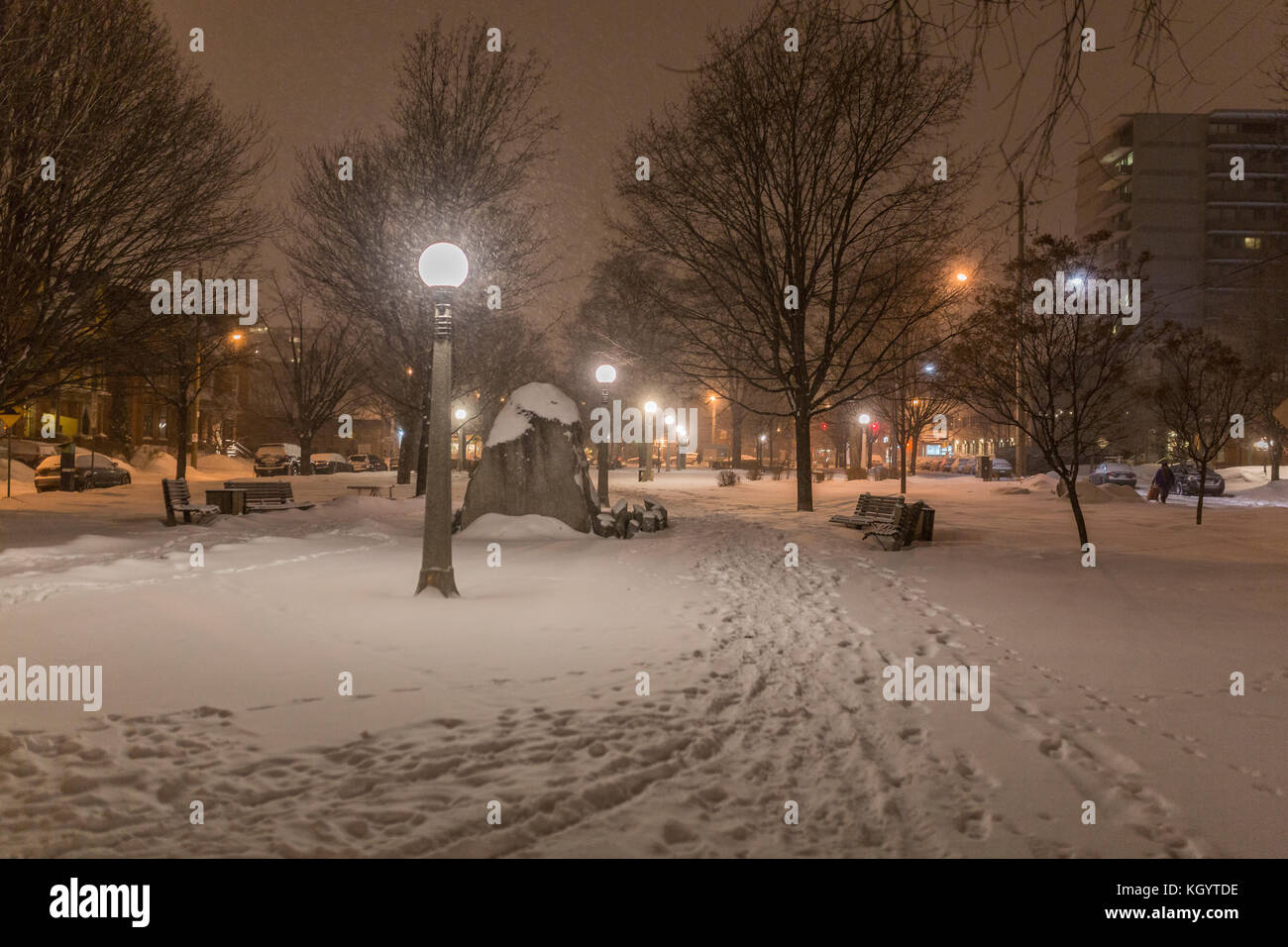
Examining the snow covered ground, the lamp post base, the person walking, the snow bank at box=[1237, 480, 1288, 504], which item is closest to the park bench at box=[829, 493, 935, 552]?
the snow covered ground

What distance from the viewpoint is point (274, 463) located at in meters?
49.2

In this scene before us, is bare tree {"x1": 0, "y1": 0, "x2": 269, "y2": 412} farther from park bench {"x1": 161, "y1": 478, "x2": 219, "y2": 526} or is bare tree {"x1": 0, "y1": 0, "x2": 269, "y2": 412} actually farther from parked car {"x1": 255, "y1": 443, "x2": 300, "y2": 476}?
parked car {"x1": 255, "y1": 443, "x2": 300, "y2": 476}

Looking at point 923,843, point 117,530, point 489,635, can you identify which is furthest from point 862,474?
point 923,843

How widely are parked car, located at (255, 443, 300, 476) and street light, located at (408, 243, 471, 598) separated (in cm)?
4213

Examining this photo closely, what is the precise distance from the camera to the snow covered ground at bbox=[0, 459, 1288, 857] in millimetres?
3480

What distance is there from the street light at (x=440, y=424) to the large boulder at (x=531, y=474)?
20.1 feet

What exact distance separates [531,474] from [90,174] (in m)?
9.04

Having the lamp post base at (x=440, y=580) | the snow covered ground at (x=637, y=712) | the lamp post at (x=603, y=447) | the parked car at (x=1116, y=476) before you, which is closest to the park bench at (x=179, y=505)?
the snow covered ground at (x=637, y=712)

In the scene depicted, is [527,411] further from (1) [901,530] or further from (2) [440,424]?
(1) [901,530]

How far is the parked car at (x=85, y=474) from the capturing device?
28.8m

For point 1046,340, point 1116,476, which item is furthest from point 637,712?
point 1116,476
